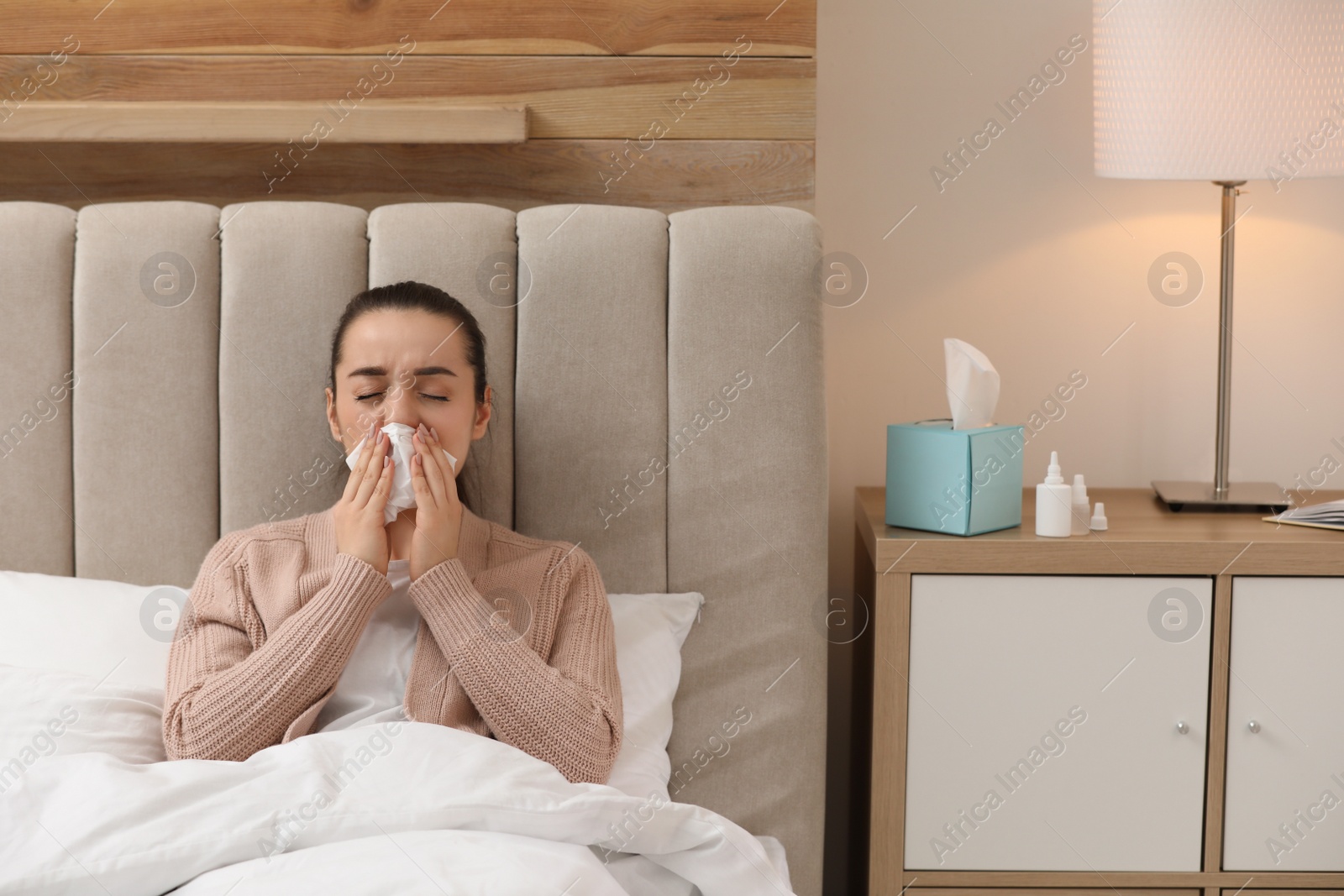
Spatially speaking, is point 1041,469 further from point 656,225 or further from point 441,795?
point 441,795

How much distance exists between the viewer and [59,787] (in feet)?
3.18

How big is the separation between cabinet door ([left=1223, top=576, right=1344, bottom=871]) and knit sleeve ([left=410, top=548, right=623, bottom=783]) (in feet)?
2.81

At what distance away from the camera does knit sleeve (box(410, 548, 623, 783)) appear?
3.76 ft

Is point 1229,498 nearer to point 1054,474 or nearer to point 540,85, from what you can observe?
point 1054,474

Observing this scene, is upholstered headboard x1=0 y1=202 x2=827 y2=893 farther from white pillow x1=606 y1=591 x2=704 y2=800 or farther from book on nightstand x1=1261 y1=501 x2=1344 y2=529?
book on nightstand x1=1261 y1=501 x2=1344 y2=529

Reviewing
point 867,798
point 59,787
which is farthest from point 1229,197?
point 59,787

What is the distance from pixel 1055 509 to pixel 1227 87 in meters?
0.63

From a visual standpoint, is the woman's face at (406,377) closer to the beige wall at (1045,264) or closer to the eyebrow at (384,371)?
the eyebrow at (384,371)

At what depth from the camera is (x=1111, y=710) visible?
1.45 m

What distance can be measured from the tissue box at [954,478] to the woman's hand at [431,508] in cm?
63

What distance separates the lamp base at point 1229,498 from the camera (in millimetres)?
1609

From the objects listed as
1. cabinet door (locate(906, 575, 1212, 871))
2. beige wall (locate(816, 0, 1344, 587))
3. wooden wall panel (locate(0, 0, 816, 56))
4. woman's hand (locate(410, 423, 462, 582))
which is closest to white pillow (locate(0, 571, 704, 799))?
woman's hand (locate(410, 423, 462, 582))

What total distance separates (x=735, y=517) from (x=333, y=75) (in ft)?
2.91

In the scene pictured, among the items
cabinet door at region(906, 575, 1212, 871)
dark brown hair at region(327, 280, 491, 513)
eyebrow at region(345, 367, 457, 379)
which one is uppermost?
dark brown hair at region(327, 280, 491, 513)
